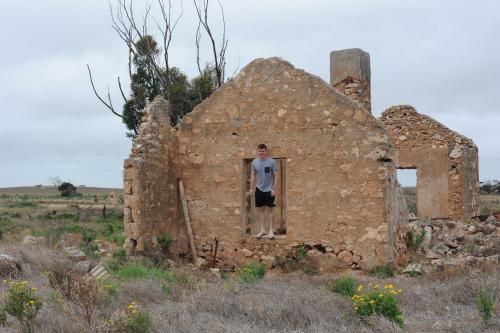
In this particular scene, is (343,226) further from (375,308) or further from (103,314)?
(103,314)

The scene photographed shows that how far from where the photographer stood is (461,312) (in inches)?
234

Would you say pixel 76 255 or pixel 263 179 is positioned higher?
pixel 263 179

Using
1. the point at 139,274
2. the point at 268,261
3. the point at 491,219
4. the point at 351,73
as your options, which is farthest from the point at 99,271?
the point at 491,219

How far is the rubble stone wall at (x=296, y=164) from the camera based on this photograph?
9.19 m

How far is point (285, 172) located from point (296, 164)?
483mm

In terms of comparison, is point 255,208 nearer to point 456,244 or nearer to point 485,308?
point 456,244

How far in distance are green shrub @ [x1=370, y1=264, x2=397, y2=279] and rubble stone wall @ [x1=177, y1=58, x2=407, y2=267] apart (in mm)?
145

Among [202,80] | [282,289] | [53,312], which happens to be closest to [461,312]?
[282,289]

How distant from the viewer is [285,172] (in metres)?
10.1

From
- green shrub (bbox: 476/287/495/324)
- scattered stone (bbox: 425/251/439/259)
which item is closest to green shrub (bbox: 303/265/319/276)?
scattered stone (bbox: 425/251/439/259)

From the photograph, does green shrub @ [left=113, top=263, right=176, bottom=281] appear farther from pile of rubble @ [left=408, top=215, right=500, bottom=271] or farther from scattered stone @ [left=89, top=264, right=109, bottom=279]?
pile of rubble @ [left=408, top=215, right=500, bottom=271]

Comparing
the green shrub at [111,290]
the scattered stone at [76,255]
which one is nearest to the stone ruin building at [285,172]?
the scattered stone at [76,255]

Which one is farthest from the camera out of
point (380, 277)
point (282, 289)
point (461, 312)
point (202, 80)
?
point (202, 80)

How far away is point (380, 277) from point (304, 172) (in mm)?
2059
